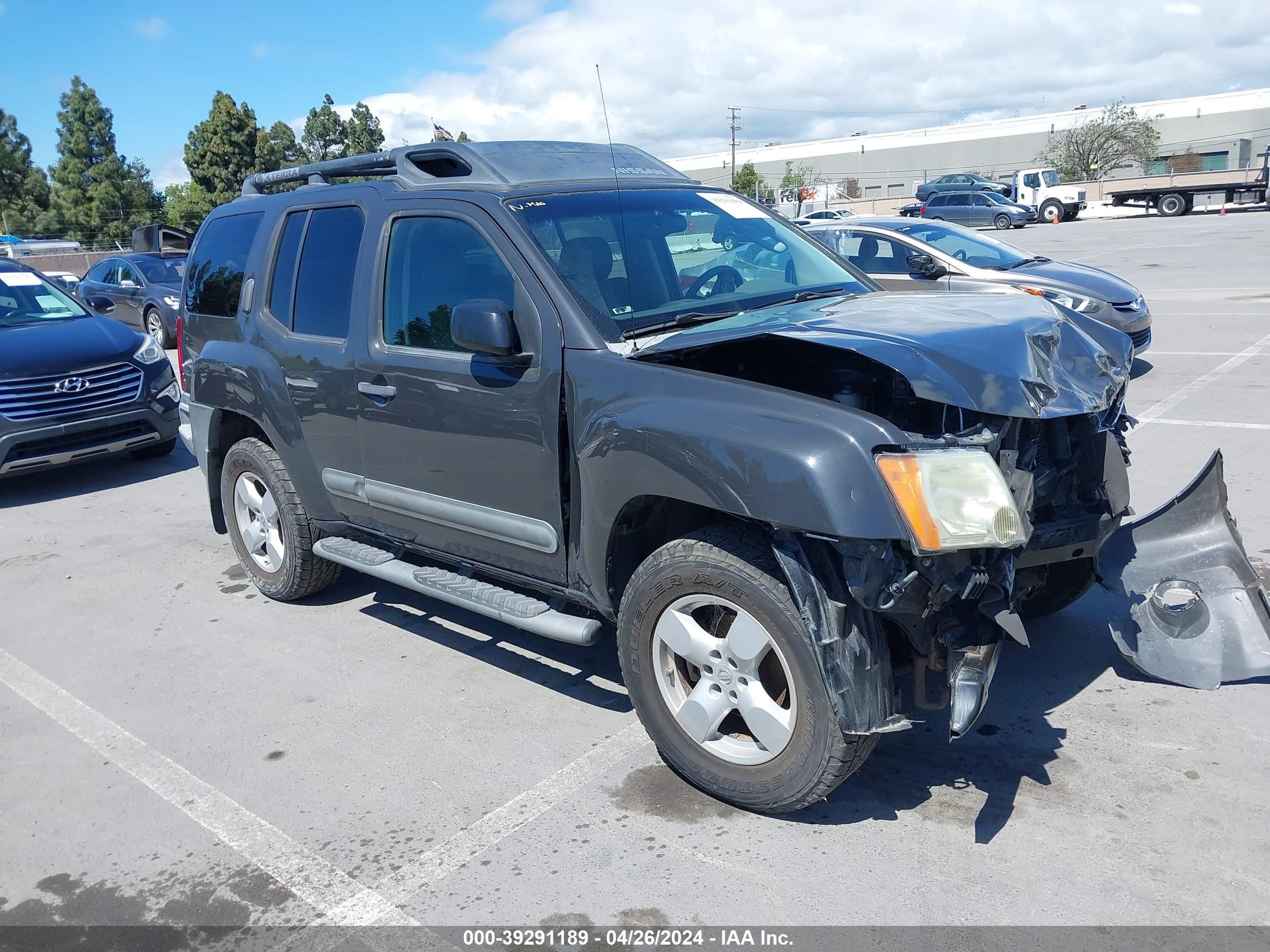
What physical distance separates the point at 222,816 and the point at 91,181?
5686 cm

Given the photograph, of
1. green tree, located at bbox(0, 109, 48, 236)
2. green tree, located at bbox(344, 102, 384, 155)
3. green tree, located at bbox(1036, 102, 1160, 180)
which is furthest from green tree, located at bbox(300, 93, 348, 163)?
green tree, located at bbox(1036, 102, 1160, 180)

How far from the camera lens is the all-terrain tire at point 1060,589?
445 cm

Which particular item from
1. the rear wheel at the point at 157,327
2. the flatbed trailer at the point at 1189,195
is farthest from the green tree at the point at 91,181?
the flatbed trailer at the point at 1189,195

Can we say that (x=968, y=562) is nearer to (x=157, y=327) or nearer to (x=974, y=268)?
(x=974, y=268)

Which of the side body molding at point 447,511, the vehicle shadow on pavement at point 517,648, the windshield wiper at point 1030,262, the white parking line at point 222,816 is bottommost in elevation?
the white parking line at point 222,816

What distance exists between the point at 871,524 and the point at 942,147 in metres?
92.8

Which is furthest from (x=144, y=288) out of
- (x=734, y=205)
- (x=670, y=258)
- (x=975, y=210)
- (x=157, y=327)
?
(x=975, y=210)

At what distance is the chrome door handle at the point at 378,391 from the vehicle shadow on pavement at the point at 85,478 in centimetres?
514

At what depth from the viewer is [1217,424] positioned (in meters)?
8.05

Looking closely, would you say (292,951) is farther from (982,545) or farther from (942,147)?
(942,147)

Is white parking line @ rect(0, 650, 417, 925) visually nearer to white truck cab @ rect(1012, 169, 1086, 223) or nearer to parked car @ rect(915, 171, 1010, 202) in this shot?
parked car @ rect(915, 171, 1010, 202)

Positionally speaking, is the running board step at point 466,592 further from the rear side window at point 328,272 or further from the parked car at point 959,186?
the parked car at point 959,186

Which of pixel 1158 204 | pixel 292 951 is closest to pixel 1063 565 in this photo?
pixel 292 951

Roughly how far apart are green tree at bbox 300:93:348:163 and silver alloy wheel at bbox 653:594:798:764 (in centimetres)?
5189
